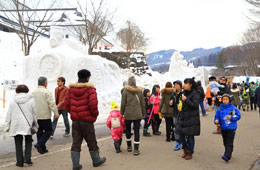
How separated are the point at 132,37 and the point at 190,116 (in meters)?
33.6

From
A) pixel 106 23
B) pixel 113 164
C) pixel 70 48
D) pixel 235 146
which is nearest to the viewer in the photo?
pixel 113 164

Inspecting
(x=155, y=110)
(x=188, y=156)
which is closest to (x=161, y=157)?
(x=188, y=156)

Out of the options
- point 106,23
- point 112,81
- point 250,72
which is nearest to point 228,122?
point 112,81

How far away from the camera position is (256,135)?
7.02m

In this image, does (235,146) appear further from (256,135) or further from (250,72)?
(250,72)

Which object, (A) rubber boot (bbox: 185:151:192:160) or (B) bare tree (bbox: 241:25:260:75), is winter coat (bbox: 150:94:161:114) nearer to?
(A) rubber boot (bbox: 185:151:192:160)

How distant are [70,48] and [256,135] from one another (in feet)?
35.6

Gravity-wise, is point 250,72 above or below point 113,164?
above

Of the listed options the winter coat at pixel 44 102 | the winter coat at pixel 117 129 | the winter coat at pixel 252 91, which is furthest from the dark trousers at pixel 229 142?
the winter coat at pixel 252 91

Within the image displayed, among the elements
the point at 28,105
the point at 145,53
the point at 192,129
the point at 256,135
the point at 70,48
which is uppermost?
the point at 145,53

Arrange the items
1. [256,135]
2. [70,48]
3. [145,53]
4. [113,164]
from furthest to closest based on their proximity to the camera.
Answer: [145,53] → [70,48] → [256,135] → [113,164]

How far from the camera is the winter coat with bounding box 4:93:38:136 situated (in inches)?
181

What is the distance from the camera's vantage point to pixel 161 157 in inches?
201

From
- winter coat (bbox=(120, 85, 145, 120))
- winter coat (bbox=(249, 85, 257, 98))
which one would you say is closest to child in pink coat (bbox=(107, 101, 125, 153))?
winter coat (bbox=(120, 85, 145, 120))
